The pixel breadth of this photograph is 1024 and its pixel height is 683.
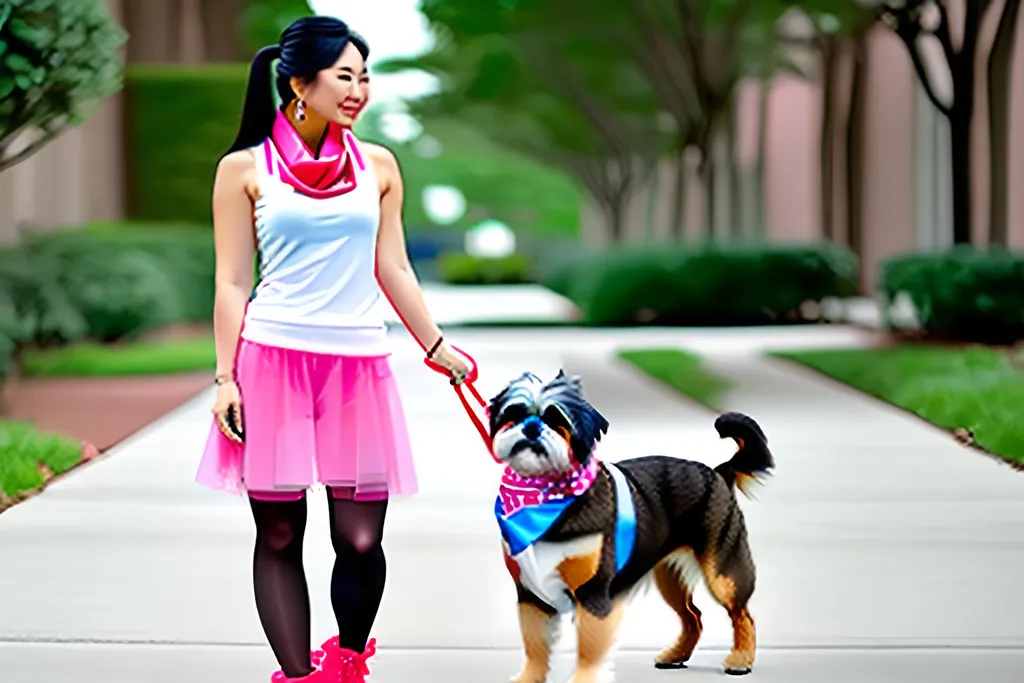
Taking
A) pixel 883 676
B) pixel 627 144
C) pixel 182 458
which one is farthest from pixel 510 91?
pixel 883 676

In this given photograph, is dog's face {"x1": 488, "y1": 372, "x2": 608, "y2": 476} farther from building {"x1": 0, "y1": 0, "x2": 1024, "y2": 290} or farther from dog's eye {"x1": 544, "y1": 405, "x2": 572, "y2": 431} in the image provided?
building {"x1": 0, "y1": 0, "x2": 1024, "y2": 290}

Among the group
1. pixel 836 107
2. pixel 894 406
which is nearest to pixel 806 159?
pixel 836 107

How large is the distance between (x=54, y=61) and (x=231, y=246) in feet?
26.1

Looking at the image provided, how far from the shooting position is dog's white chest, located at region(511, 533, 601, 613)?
438cm

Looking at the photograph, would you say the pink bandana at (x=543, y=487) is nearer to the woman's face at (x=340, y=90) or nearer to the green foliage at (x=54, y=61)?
the woman's face at (x=340, y=90)

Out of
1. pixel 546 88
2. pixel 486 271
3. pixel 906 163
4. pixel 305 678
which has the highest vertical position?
pixel 546 88

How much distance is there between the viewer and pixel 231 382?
14.2 feet

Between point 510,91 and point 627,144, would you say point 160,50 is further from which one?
point 627,144

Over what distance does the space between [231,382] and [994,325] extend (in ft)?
51.0

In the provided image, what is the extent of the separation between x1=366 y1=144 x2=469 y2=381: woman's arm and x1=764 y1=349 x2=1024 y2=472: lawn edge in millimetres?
6064

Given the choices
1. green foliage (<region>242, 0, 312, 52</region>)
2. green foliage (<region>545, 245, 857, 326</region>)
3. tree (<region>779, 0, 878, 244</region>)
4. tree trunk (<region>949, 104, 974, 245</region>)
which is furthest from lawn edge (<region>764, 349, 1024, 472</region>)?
green foliage (<region>242, 0, 312, 52</region>)

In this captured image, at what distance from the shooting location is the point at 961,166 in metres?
19.9

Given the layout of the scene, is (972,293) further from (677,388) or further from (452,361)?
(452,361)

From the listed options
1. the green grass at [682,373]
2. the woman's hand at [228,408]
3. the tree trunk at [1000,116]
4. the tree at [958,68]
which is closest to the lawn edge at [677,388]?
the green grass at [682,373]
